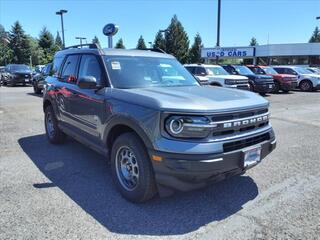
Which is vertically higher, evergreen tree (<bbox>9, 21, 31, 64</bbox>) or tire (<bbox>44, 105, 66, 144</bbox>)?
evergreen tree (<bbox>9, 21, 31, 64</bbox>)

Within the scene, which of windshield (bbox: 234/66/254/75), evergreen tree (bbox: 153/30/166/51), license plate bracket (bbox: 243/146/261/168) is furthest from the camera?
evergreen tree (bbox: 153/30/166/51)

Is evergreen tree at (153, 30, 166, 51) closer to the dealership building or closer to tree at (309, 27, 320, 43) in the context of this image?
the dealership building

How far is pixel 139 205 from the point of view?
3.86 metres

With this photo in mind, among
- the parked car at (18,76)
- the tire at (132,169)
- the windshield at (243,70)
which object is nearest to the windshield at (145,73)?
the tire at (132,169)

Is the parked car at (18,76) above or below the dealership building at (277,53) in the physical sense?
below

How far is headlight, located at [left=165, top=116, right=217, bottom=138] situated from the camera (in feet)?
10.8

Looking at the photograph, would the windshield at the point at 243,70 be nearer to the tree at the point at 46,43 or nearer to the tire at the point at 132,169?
the tire at the point at 132,169

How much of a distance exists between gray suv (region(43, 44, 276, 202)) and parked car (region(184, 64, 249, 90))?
10.2 metres

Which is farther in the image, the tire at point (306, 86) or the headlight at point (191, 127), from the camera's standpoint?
the tire at point (306, 86)

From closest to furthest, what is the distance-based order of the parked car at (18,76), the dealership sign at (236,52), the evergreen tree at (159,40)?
the parked car at (18,76) < the dealership sign at (236,52) < the evergreen tree at (159,40)

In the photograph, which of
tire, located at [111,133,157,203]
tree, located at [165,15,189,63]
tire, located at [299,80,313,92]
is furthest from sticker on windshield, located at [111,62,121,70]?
tree, located at [165,15,189,63]

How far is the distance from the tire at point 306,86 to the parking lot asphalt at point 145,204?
688 inches

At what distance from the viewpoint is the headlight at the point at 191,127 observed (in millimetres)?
3299

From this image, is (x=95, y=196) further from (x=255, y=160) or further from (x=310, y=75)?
(x=310, y=75)
